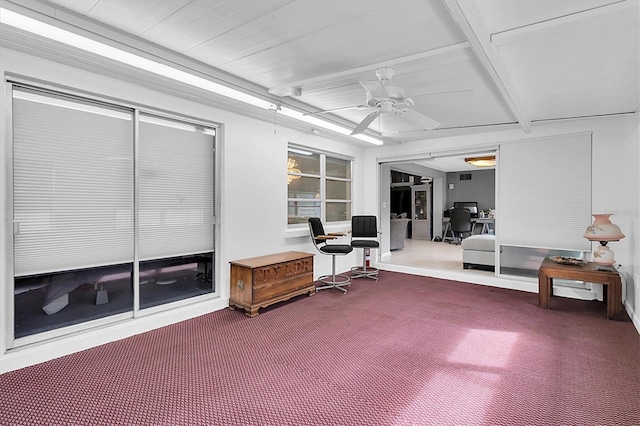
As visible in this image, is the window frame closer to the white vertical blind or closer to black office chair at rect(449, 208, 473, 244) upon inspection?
the white vertical blind

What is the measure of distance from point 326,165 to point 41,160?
3966 mm

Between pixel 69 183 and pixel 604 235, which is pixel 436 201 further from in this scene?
pixel 69 183

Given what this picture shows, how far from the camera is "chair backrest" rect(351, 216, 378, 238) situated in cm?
563

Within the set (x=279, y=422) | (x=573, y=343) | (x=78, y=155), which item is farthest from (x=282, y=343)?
(x=573, y=343)

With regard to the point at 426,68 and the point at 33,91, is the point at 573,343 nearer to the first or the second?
the point at 426,68

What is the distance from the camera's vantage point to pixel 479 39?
214 centimetres

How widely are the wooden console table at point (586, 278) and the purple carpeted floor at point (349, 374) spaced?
7.6 inches

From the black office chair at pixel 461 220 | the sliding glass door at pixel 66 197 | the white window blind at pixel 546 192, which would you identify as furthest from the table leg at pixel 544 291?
the black office chair at pixel 461 220

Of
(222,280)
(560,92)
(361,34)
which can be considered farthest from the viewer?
(222,280)

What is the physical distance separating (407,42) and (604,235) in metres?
3.27

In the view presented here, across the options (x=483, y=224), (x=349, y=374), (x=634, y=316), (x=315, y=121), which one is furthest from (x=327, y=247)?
(x=483, y=224)

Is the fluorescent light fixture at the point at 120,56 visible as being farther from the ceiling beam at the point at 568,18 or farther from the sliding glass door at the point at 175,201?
the ceiling beam at the point at 568,18

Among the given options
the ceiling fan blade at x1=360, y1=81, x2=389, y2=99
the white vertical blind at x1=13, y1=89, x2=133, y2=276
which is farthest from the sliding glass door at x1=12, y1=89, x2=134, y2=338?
the ceiling fan blade at x1=360, y1=81, x2=389, y2=99

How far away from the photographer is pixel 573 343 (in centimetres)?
296
